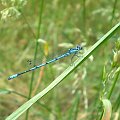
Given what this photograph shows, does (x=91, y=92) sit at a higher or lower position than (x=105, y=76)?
higher

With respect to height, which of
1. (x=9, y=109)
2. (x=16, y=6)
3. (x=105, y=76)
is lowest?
(x=105, y=76)

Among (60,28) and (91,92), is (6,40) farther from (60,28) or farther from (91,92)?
(91,92)

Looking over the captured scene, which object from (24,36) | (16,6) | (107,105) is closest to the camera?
(107,105)

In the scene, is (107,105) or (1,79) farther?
(1,79)

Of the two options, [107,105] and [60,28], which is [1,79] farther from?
[107,105]

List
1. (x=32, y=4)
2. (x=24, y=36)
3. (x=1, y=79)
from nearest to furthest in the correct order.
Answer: (x=1, y=79), (x=32, y=4), (x=24, y=36)

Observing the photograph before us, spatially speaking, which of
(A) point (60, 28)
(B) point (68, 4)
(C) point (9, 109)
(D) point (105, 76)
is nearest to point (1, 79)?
(C) point (9, 109)

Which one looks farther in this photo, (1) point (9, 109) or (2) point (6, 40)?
(2) point (6, 40)

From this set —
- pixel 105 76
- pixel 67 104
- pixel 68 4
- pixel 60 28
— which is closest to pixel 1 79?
pixel 67 104

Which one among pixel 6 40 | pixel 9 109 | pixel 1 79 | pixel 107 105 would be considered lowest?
pixel 107 105
